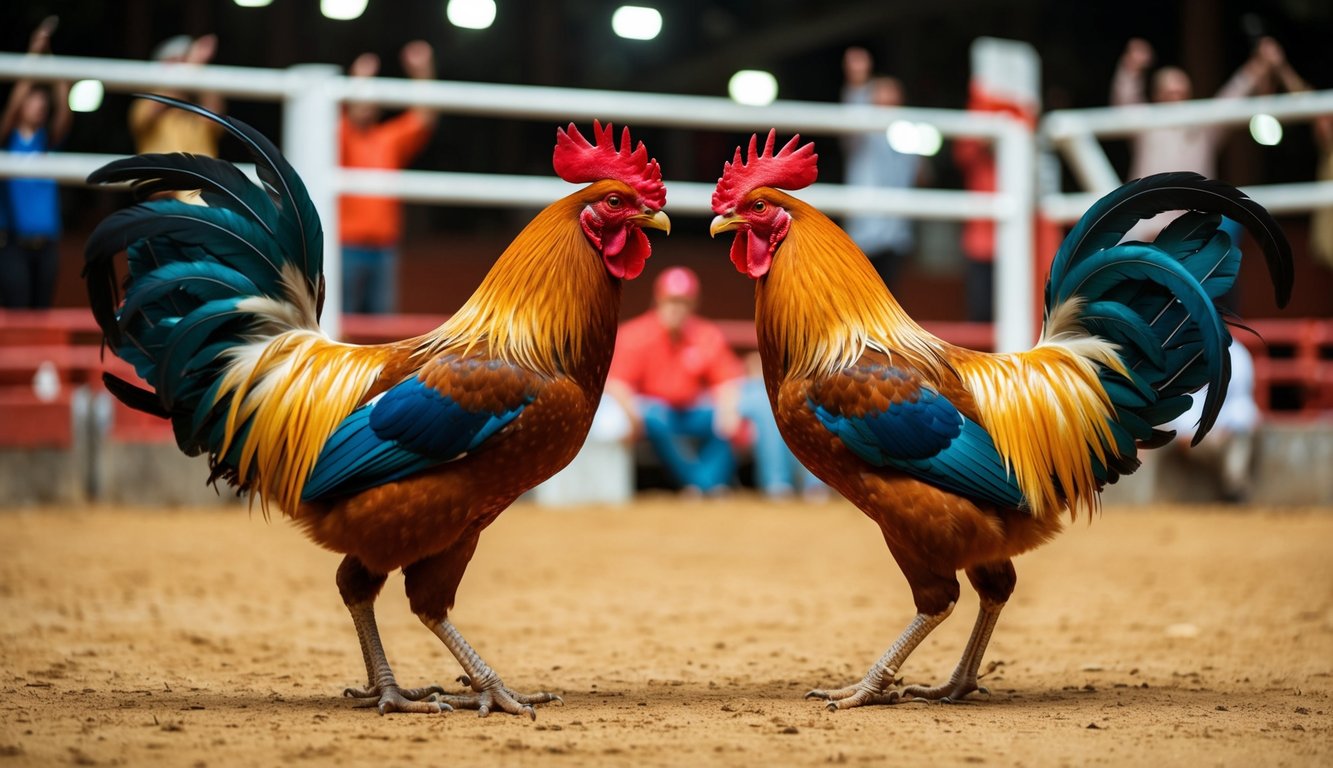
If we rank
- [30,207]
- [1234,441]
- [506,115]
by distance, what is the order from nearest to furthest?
1. [30,207]
2. [506,115]
3. [1234,441]

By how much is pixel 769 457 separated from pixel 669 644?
184 inches

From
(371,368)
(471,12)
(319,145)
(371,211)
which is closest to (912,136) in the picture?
(371,211)

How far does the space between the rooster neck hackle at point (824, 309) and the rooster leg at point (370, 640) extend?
53.4 inches

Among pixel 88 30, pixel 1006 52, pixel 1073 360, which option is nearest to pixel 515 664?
pixel 1073 360

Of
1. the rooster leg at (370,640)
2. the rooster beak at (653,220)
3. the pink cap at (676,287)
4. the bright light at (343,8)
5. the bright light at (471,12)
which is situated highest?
the bright light at (471,12)

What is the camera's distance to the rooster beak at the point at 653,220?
4.30 metres

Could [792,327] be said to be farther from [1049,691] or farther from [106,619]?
[106,619]

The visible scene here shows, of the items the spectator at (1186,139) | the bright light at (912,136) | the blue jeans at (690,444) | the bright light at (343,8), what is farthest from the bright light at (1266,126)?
the bright light at (343,8)

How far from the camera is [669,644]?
5430 mm

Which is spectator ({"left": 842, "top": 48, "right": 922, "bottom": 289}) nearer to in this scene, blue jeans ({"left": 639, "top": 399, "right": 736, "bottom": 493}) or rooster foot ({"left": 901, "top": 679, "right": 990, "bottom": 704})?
blue jeans ({"left": 639, "top": 399, "right": 736, "bottom": 493})

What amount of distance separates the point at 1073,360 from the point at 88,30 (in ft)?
34.5

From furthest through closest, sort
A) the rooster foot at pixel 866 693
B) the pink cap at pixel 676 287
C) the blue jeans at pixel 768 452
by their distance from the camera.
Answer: the blue jeans at pixel 768 452, the pink cap at pixel 676 287, the rooster foot at pixel 866 693

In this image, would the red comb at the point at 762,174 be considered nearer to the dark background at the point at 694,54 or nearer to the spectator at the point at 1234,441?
the spectator at the point at 1234,441

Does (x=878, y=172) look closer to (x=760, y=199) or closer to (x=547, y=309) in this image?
(x=760, y=199)
